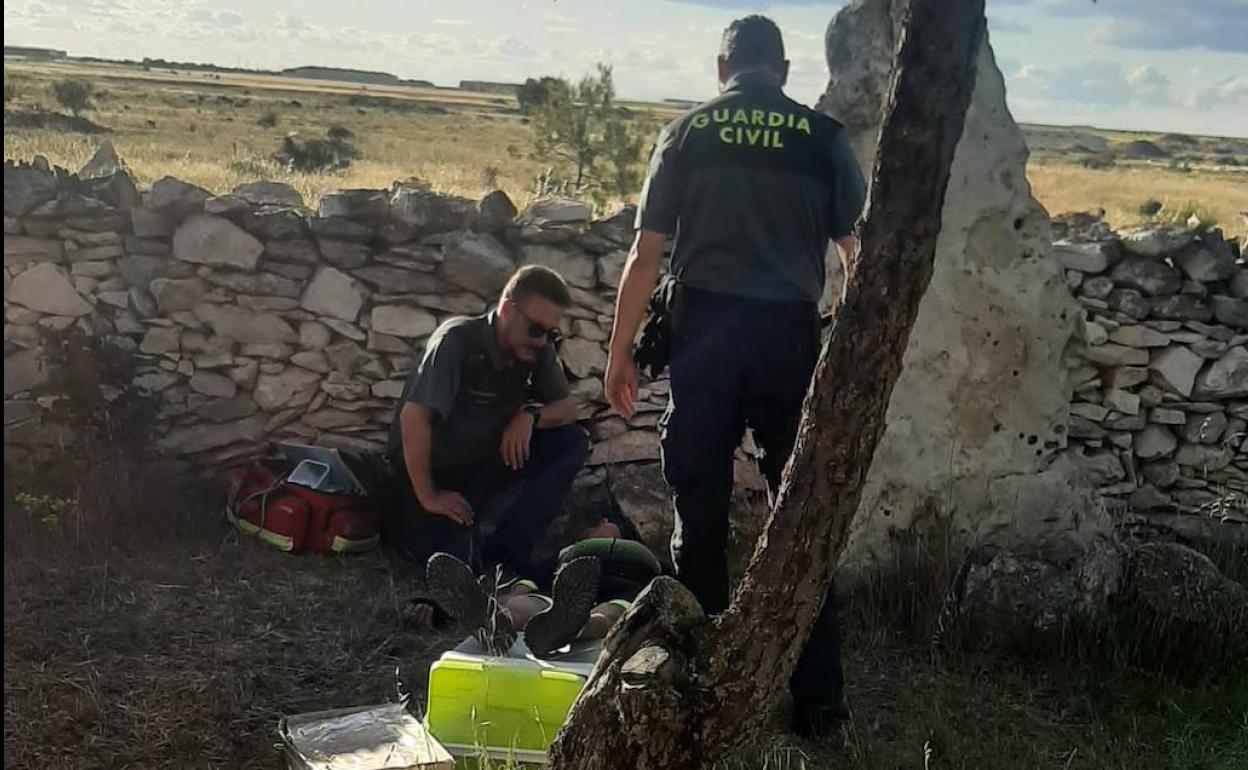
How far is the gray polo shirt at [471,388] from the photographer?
5145 mm

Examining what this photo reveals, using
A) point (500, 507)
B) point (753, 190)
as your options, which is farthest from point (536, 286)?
point (753, 190)

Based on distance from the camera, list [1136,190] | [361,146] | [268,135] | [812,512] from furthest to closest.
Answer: [268,135], [361,146], [1136,190], [812,512]

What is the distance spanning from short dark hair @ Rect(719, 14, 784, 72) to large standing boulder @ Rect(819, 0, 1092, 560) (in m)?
1.50

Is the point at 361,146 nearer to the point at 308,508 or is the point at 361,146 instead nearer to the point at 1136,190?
the point at 1136,190

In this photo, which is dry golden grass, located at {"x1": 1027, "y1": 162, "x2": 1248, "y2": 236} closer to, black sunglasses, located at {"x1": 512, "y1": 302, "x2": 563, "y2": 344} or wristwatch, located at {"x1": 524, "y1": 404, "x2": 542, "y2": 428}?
wristwatch, located at {"x1": 524, "y1": 404, "x2": 542, "y2": 428}

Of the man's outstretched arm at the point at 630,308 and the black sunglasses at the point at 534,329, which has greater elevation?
the man's outstretched arm at the point at 630,308

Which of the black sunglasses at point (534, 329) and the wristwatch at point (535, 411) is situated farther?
the wristwatch at point (535, 411)

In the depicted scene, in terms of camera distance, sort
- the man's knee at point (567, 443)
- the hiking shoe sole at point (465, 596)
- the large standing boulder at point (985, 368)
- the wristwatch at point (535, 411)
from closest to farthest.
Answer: the hiking shoe sole at point (465, 596) → the large standing boulder at point (985, 368) → the wristwatch at point (535, 411) → the man's knee at point (567, 443)

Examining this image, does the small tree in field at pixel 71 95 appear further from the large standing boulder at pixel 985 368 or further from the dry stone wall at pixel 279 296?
the large standing boulder at pixel 985 368

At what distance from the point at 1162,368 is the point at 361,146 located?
24.7m

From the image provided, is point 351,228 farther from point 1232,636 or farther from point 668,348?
point 1232,636

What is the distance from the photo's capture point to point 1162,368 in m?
6.46

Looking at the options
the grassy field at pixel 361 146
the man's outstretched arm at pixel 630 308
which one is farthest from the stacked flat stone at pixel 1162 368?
the grassy field at pixel 361 146

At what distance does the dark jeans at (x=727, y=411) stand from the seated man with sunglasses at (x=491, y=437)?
4.25ft
